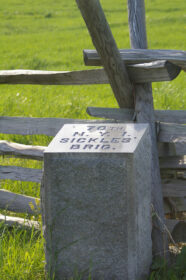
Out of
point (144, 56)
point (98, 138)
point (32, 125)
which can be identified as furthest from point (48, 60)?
point (98, 138)

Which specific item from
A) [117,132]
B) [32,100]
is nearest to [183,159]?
[117,132]

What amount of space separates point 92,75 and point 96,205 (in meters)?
1.25

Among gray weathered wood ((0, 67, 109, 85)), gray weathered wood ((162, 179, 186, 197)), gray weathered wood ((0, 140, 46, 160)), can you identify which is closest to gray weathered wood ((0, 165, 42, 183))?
gray weathered wood ((0, 140, 46, 160))

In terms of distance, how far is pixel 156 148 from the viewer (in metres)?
3.45

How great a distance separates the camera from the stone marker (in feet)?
8.57

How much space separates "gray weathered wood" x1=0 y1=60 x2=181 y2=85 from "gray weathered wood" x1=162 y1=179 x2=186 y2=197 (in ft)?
2.80

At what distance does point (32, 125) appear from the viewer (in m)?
4.11

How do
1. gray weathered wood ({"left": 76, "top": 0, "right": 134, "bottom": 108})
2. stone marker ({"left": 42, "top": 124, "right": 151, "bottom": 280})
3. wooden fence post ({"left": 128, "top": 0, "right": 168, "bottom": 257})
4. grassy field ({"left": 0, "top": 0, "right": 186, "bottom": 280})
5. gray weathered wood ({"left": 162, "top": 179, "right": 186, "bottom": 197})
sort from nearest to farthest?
stone marker ({"left": 42, "top": 124, "right": 151, "bottom": 280}) < gray weathered wood ({"left": 76, "top": 0, "right": 134, "bottom": 108}) < grassy field ({"left": 0, "top": 0, "right": 186, "bottom": 280}) < wooden fence post ({"left": 128, "top": 0, "right": 168, "bottom": 257}) < gray weathered wood ({"left": 162, "top": 179, "right": 186, "bottom": 197})

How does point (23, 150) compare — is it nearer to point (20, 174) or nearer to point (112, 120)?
point (20, 174)

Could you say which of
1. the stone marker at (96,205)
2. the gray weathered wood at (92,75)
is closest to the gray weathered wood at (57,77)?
the gray weathered wood at (92,75)

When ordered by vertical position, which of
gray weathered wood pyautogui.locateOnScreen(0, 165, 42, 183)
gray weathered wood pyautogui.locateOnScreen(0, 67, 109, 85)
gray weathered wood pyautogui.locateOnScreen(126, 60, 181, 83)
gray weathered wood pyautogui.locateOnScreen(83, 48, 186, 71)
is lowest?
gray weathered wood pyautogui.locateOnScreen(0, 165, 42, 183)

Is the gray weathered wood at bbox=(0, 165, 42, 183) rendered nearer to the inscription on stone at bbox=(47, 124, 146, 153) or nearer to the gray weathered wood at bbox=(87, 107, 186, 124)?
the gray weathered wood at bbox=(87, 107, 186, 124)

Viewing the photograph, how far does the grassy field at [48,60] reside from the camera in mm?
3096

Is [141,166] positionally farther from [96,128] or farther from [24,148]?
[24,148]
